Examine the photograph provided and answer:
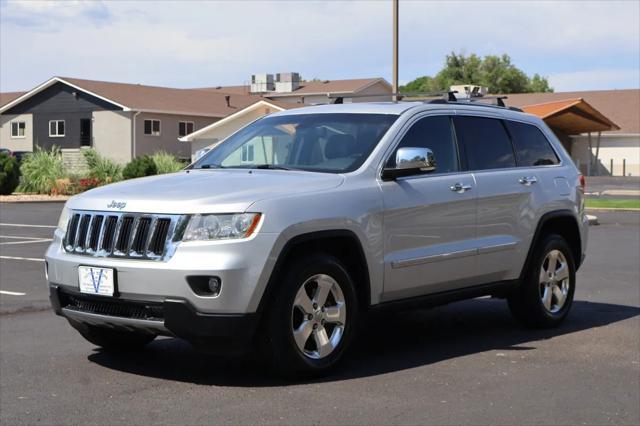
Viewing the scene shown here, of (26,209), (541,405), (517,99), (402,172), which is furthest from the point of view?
(517,99)

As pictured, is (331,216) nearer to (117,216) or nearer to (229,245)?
(229,245)

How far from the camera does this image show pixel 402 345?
8008 mm

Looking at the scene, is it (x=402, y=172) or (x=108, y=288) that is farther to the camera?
(x=402, y=172)

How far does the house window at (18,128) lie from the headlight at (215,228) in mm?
59199

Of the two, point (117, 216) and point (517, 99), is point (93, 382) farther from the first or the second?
point (517, 99)

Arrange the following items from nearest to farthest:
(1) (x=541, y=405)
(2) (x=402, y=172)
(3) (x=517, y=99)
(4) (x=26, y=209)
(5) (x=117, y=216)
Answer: (1) (x=541, y=405), (5) (x=117, y=216), (2) (x=402, y=172), (4) (x=26, y=209), (3) (x=517, y=99)

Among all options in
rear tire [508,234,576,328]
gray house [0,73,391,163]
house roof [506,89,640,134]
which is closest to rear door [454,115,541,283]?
rear tire [508,234,576,328]

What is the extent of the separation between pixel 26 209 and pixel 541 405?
25181 mm

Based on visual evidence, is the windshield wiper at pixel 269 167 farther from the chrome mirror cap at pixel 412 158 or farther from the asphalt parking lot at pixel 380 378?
the asphalt parking lot at pixel 380 378

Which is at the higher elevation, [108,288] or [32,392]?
[108,288]

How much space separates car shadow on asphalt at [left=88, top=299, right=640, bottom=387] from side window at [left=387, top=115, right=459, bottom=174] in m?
1.31

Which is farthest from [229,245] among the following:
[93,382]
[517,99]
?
[517,99]

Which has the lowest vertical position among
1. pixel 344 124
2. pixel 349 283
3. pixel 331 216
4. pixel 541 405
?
pixel 541 405

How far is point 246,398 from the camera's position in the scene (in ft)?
20.1
